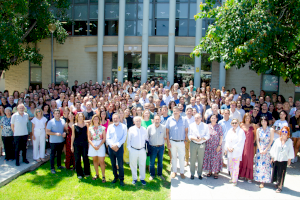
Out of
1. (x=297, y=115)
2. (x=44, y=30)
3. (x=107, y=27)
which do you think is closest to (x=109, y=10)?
(x=107, y=27)

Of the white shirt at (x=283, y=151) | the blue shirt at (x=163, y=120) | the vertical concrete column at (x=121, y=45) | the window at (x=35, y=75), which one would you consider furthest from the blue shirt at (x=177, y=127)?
the window at (x=35, y=75)

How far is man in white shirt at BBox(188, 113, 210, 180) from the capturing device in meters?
6.70

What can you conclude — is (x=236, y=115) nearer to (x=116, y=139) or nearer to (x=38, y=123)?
(x=116, y=139)

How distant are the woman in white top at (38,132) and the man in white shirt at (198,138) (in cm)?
467

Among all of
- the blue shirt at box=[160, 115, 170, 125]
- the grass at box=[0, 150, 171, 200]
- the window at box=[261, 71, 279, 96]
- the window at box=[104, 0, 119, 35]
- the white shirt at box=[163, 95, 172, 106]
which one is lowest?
the grass at box=[0, 150, 171, 200]

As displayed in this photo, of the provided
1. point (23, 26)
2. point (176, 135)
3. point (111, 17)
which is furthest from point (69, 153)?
point (111, 17)

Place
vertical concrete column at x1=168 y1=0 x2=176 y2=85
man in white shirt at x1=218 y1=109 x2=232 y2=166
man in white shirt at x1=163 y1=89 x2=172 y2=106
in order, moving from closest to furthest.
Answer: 1. man in white shirt at x1=218 y1=109 x2=232 y2=166
2. man in white shirt at x1=163 y1=89 x2=172 y2=106
3. vertical concrete column at x1=168 y1=0 x2=176 y2=85

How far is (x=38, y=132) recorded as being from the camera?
7715mm

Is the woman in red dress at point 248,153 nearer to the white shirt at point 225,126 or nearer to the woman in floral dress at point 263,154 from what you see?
the woman in floral dress at point 263,154

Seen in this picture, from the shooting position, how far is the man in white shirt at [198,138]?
6.70 m

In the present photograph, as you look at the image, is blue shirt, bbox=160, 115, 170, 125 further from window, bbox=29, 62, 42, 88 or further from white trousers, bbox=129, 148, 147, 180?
window, bbox=29, 62, 42, 88

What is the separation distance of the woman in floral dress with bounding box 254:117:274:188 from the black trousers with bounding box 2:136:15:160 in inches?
299

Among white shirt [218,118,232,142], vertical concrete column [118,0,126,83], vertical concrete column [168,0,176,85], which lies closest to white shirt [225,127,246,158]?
white shirt [218,118,232,142]

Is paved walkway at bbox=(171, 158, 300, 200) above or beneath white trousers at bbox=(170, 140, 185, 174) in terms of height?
beneath
